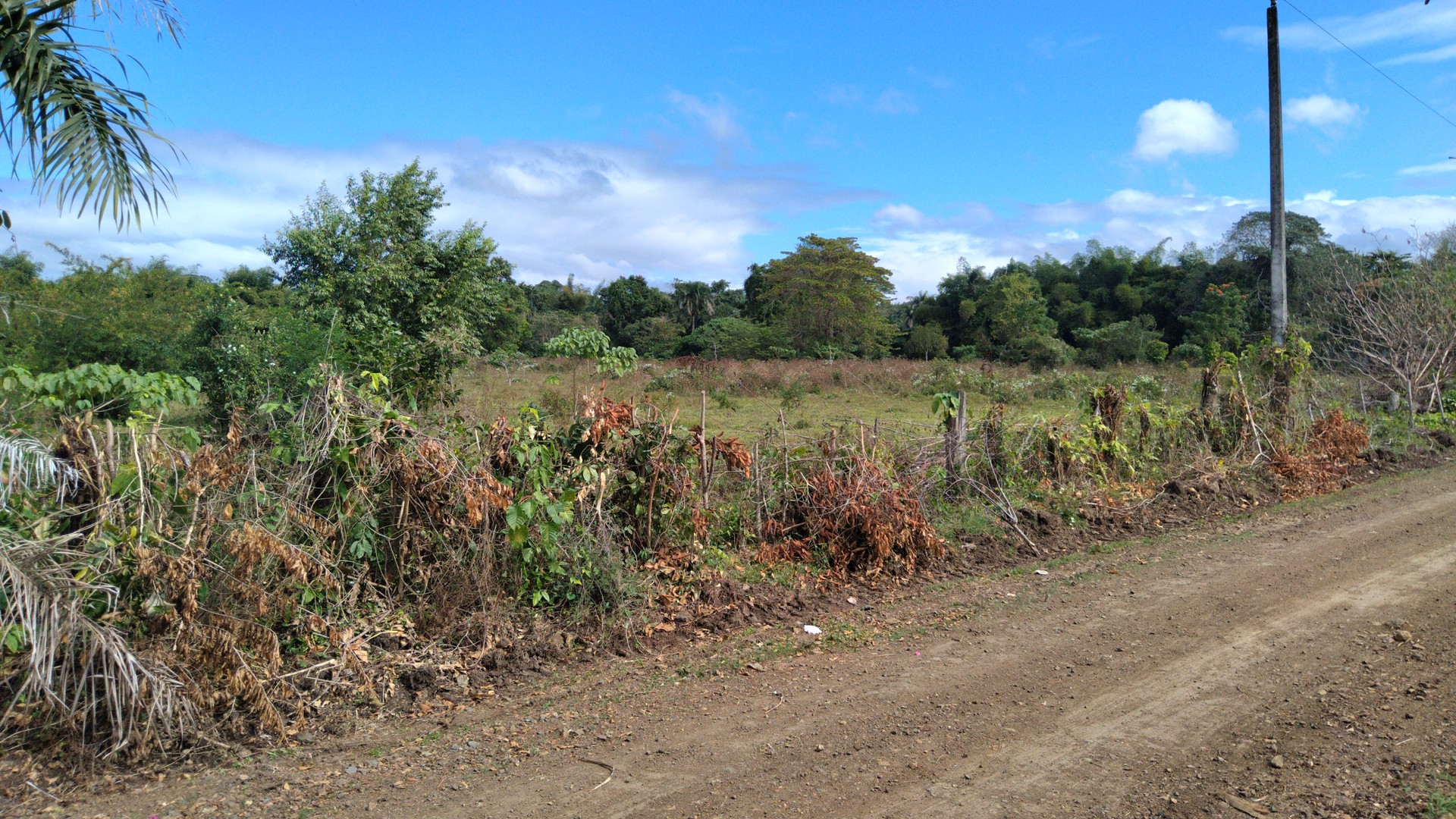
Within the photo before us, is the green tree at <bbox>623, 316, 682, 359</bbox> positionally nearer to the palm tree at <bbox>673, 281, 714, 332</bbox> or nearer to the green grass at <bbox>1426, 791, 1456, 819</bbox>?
the palm tree at <bbox>673, 281, 714, 332</bbox>

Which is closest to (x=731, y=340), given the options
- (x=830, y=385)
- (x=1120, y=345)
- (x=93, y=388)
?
(x=830, y=385)

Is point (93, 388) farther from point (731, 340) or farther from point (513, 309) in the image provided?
point (731, 340)

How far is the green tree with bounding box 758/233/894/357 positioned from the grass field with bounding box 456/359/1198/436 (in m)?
12.9

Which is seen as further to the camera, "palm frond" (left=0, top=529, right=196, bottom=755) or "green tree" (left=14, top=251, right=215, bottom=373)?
"green tree" (left=14, top=251, right=215, bottom=373)

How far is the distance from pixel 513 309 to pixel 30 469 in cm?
2328

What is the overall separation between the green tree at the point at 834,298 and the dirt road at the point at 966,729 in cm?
4062

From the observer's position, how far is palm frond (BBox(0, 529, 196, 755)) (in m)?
3.73

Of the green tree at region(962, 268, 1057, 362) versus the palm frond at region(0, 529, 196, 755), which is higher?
the green tree at region(962, 268, 1057, 362)

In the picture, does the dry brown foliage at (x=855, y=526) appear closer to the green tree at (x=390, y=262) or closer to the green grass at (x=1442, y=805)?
the green grass at (x=1442, y=805)

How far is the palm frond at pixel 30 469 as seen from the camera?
399cm

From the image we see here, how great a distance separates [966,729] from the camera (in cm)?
423

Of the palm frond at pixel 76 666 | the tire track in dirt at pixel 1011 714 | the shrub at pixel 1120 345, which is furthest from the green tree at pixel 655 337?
the palm frond at pixel 76 666

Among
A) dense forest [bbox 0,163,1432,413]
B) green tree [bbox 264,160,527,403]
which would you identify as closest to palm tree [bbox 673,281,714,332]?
dense forest [bbox 0,163,1432,413]

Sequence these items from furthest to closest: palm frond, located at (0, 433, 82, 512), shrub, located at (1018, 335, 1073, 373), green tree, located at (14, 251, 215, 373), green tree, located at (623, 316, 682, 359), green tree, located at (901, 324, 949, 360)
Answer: green tree, located at (901, 324, 949, 360)
green tree, located at (623, 316, 682, 359)
shrub, located at (1018, 335, 1073, 373)
green tree, located at (14, 251, 215, 373)
palm frond, located at (0, 433, 82, 512)
